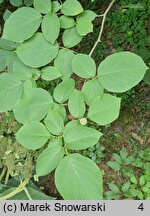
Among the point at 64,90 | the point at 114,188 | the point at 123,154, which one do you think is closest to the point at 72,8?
the point at 64,90

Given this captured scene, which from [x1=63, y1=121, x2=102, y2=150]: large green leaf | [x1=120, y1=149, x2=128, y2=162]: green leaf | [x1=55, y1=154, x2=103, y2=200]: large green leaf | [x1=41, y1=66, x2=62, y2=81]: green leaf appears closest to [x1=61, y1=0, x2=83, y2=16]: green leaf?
[x1=41, y1=66, x2=62, y2=81]: green leaf

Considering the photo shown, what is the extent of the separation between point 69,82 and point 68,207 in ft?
2.06

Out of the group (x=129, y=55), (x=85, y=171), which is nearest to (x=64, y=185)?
(x=85, y=171)

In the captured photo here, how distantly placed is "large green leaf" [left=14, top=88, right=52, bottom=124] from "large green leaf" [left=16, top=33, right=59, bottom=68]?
0.44 feet

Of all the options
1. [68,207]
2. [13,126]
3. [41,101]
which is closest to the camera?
[41,101]

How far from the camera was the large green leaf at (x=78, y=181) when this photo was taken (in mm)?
1238

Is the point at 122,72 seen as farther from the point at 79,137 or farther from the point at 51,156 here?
the point at 51,156

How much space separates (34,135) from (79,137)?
0.57 feet

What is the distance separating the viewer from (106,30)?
2.49 metres

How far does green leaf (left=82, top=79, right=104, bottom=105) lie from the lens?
132 cm

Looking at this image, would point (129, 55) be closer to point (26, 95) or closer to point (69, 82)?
point (69, 82)

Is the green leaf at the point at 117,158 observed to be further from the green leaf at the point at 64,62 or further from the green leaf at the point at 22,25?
the green leaf at the point at 22,25

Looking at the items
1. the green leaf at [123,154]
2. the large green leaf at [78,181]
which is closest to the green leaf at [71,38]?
the large green leaf at [78,181]

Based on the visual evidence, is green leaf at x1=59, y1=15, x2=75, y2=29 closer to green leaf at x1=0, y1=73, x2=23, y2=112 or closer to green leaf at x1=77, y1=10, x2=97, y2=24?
green leaf at x1=77, y1=10, x2=97, y2=24
